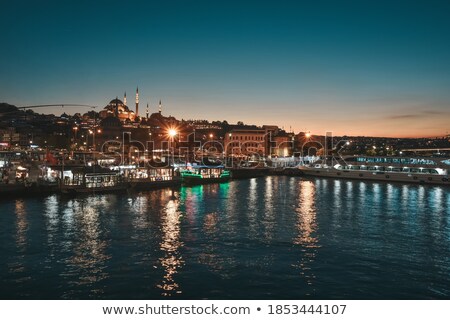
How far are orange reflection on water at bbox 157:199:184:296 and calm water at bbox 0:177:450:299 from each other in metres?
0.04

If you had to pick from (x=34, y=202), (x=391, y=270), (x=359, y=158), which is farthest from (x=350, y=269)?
(x=359, y=158)

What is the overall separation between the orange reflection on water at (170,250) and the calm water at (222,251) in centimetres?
4

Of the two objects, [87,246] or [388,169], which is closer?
[87,246]

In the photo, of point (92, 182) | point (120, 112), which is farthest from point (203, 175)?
point (120, 112)

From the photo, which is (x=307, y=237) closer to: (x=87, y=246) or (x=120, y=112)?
(x=87, y=246)

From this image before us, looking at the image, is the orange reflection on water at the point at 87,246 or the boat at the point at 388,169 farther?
the boat at the point at 388,169

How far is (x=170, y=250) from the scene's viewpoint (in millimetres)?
14977

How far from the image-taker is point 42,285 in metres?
11.2

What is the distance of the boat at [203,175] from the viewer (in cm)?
4522

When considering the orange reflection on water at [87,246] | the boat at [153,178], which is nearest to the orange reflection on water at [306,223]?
the orange reflection on water at [87,246]

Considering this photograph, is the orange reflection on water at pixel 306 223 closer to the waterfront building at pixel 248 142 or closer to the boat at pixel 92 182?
the boat at pixel 92 182

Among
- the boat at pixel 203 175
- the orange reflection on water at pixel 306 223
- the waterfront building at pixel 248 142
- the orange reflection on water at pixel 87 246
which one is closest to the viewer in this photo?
the orange reflection on water at pixel 87 246

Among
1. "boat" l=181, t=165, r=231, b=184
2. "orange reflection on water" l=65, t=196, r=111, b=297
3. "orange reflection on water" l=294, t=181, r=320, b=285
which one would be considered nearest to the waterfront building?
"boat" l=181, t=165, r=231, b=184

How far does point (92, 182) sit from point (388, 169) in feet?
132
